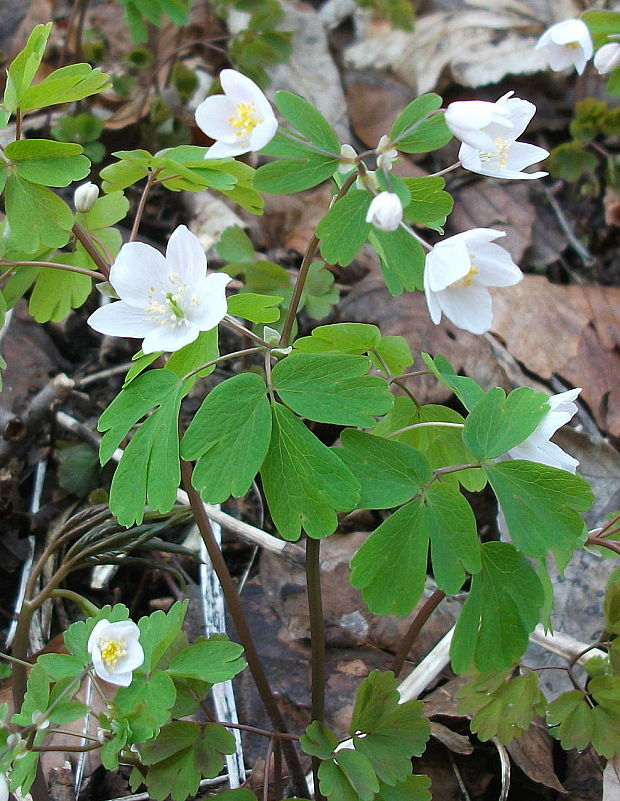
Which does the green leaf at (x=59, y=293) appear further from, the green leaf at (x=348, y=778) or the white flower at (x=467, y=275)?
the green leaf at (x=348, y=778)

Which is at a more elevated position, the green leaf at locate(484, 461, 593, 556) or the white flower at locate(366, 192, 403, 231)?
the white flower at locate(366, 192, 403, 231)

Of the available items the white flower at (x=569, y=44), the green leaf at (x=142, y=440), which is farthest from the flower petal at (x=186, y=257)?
the white flower at (x=569, y=44)

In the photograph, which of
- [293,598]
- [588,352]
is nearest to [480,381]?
[588,352]

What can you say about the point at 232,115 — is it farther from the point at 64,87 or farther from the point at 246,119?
the point at 64,87

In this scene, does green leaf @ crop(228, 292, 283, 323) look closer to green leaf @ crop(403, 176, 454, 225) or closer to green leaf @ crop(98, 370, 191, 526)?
green leaf @ crop(98, 370, 191, 526)

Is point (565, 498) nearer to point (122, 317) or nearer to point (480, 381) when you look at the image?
point (122, 317)

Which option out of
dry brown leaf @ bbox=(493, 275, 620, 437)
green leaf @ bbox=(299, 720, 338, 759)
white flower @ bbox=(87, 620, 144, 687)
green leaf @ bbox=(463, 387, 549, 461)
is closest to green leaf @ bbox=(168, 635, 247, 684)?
white flower @ bbox=(87, 620, 144, 687)
